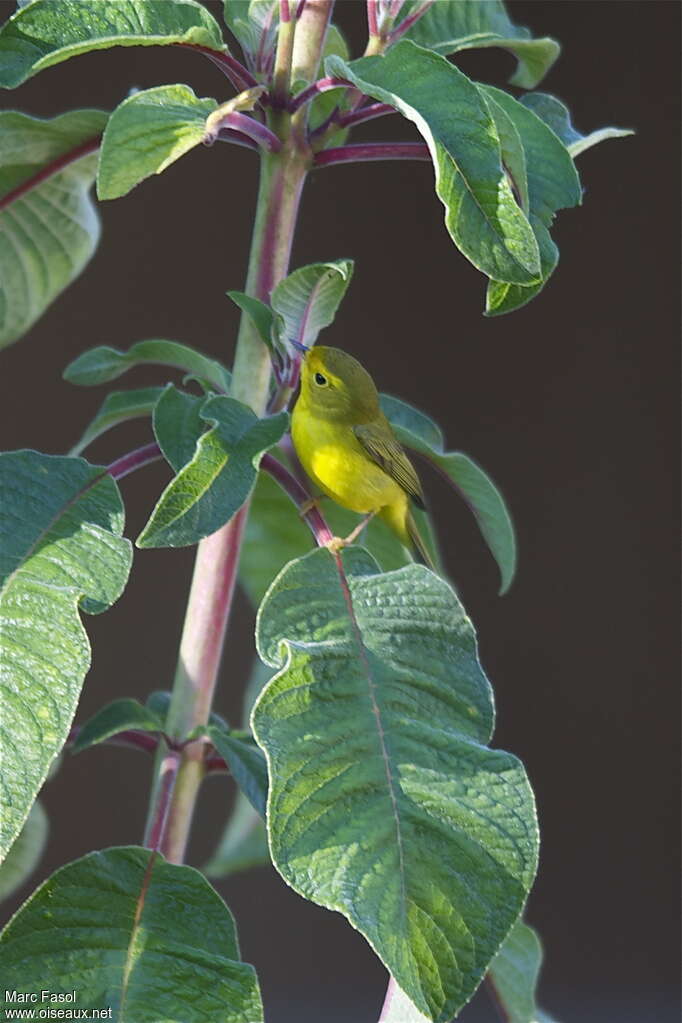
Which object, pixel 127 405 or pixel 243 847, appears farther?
pixel 243 847

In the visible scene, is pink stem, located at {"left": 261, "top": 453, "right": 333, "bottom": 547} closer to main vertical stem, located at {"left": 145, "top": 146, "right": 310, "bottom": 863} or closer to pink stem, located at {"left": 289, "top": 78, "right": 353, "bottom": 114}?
main vertical stem, located at {"left": 145, "top": 146, "right": 310, "bottom": 863}

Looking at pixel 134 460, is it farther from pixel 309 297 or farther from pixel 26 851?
pixel 26 851

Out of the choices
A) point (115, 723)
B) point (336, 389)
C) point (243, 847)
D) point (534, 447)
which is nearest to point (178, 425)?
point (115, 723)

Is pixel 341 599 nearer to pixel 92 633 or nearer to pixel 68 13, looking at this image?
pixel 68 13

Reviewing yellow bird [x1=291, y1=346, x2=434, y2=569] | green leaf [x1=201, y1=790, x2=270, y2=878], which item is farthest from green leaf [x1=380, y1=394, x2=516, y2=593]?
green leaf [x1=201, y1=790, x2=270, y2=878]

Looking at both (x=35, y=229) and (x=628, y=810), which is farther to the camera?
(x=628, y=810)

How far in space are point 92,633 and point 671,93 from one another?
4.78ft

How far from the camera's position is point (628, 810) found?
2.55 m

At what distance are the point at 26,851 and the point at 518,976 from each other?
317 millimetres

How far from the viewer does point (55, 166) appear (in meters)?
0.76

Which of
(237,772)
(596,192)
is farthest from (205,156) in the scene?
(237,772)

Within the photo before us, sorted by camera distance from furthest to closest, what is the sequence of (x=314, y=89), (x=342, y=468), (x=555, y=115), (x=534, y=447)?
(x=534, y=447)
(x=342, y=468)
(x=555, y=115)
(x=314, y=89)

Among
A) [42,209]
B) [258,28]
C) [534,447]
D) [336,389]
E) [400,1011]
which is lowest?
[534,447]

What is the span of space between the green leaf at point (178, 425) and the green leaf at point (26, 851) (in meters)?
0.29
